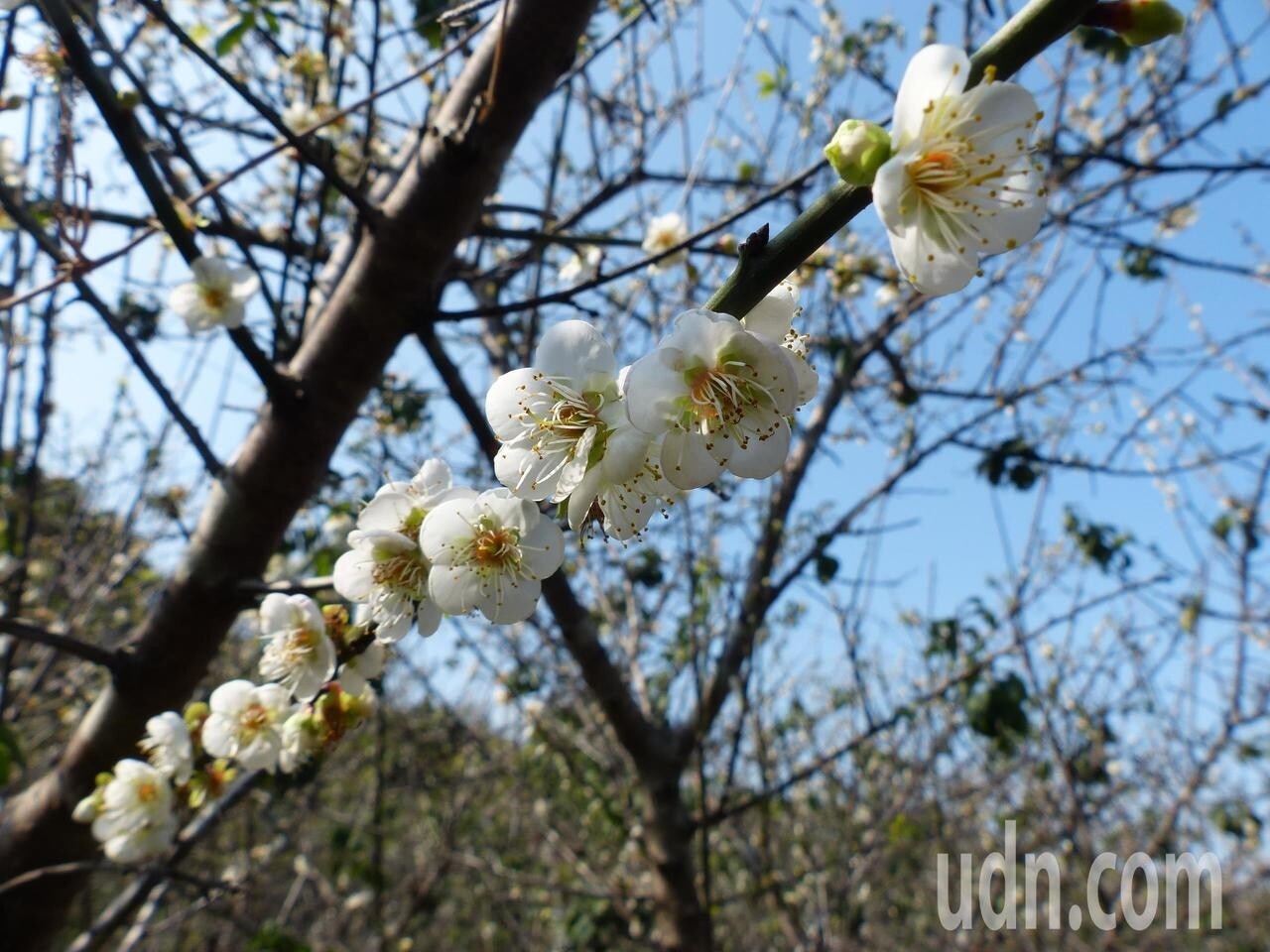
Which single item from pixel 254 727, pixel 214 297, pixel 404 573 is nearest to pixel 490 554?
pixel 404 573

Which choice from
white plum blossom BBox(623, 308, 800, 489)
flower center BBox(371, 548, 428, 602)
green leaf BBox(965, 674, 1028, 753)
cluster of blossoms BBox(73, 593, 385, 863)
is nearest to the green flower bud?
white plum blossom BBox(623, 308, 800, 489)

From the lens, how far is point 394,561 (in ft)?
3.69

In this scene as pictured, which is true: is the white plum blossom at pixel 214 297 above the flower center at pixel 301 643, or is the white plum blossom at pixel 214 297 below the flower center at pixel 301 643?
above

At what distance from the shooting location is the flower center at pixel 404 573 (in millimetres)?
1104

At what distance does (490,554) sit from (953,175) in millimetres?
699

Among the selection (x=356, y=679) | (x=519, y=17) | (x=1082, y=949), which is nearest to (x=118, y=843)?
(x=356, y=679)

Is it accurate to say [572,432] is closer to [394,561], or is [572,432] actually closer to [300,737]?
[394,561]

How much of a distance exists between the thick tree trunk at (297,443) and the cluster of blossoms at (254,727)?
75 millimetres

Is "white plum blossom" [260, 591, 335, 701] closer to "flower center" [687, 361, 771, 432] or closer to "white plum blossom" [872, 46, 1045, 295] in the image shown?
"flower center" [687, 361, 771, 432]

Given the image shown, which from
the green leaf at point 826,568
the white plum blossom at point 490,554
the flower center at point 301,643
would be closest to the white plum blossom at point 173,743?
the flower center at point 301,643

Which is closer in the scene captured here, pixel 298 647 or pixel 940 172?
pixel 940 172

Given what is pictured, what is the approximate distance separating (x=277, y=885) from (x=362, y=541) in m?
7.92

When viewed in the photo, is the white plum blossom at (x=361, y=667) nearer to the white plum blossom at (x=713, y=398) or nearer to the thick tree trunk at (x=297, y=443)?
the thick tree trunk at (x=297, y=443)

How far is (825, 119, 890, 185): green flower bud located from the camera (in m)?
0.62
